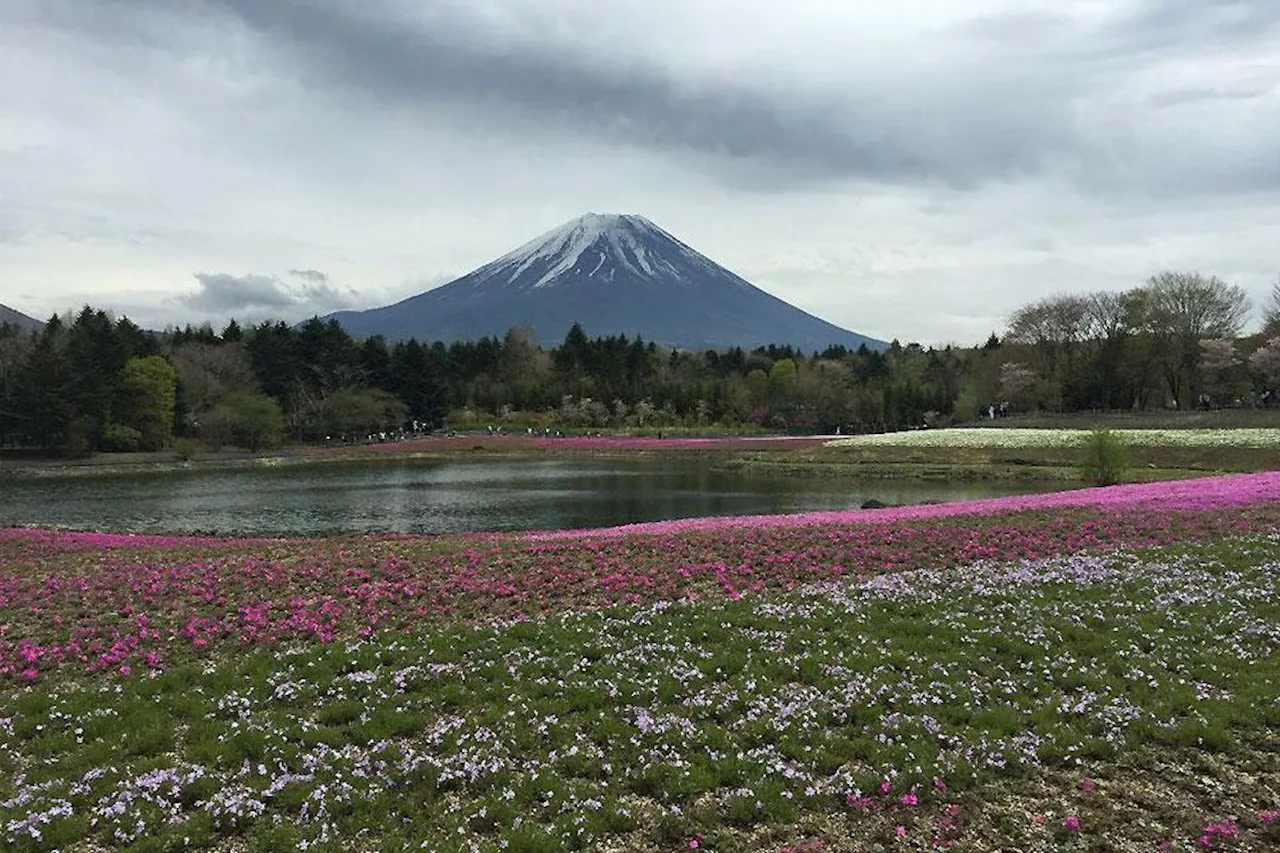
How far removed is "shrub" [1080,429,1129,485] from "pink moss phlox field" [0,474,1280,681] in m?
15.8

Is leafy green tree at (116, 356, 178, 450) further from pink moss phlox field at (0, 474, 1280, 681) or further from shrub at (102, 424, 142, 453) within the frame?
pink moss phlox field at (0, 474, 1280, 681)

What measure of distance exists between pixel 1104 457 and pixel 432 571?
34849 mm

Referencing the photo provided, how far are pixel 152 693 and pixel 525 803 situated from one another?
551 cm

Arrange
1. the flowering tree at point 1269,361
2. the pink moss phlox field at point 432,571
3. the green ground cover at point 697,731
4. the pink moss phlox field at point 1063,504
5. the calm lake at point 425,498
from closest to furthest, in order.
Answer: the green ground cover at point 697,731
the pink moss phlox field at point 432,571
the pink moss phlox field at point 1063,504
the calm lake at point 425,498
the flowering tree at point 1269,361

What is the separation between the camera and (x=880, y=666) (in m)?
9.73

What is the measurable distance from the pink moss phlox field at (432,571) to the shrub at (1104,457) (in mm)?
15804

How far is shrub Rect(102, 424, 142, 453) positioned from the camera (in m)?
75.2

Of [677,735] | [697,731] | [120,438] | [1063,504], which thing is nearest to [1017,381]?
[1063,504]

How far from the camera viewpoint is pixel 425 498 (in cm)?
4309

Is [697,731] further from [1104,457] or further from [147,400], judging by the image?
[147,400]

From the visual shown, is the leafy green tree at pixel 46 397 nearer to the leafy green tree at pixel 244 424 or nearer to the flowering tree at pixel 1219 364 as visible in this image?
the leafy green tree at pixel 244 424

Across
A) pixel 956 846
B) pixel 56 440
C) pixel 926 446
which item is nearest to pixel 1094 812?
pixel 956 846

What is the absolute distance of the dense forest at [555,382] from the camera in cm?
7775

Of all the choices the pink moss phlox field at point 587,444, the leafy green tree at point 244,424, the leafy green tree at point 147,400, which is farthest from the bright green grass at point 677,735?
the leafy green tree at point 147,400
